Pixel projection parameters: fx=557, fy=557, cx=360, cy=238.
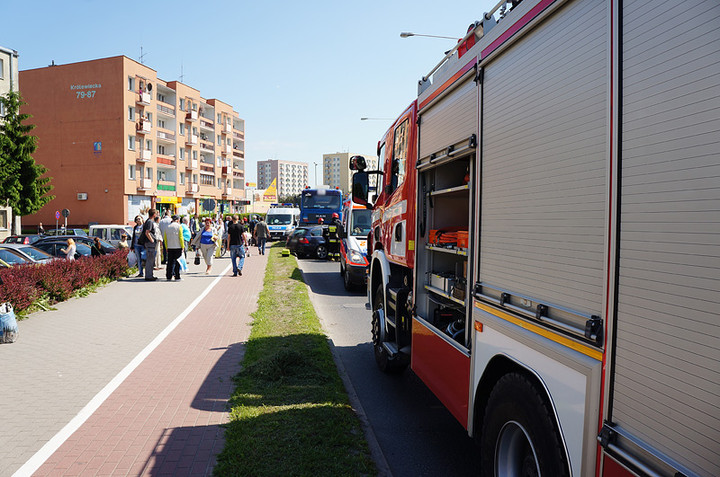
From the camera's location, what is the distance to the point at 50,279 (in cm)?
1091

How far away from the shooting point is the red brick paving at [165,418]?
3.88 meters

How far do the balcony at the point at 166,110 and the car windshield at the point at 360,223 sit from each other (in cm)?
4790

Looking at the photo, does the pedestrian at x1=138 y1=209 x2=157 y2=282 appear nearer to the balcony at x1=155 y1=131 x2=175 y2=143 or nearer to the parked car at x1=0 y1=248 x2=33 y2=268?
the parked car at x1=0 y1=248 x2=33 y2=268

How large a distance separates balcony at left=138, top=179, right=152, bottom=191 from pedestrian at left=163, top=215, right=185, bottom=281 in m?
38.5

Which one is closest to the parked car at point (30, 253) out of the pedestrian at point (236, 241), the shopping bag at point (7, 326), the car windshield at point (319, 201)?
the pedestrian at point (236, 241)

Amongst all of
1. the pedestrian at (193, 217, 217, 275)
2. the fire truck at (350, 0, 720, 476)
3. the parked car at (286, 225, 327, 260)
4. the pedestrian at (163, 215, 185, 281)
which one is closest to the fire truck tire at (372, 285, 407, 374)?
the fire truck at (350, 0, 720, 476)

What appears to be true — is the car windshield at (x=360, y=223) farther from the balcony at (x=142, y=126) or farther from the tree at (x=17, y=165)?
the balcony at (x=142, y=126)

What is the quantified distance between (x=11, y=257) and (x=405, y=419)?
1077 centimetres

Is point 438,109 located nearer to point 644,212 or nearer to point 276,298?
point 644,212

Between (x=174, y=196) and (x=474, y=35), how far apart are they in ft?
191

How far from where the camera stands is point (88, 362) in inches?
263

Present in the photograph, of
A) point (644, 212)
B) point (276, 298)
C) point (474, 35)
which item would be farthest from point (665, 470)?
point (276, 298)

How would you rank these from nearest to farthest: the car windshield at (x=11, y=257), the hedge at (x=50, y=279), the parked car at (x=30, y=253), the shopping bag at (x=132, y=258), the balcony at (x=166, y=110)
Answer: the hedge at (x=50, y=279) < the car windshield at (x=11, y=257) < the parked car at (x=30, y=253) < the shopping bag at (x=132, y=258) < the balcony at (x=166, y=110)

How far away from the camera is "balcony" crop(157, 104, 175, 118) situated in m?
56.7
